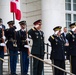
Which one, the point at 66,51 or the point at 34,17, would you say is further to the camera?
the point at 34,17

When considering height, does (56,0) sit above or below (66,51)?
above

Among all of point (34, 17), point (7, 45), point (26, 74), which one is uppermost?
point (34, 17)

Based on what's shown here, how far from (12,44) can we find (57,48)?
5.04 feet

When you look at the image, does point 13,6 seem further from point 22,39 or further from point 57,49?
point 57,49

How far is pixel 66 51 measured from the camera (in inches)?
537

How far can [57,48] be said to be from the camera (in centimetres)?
1295

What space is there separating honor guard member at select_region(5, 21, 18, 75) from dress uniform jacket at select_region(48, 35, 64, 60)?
4.05ft

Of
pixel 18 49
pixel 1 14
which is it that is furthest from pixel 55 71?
pixel 1 14

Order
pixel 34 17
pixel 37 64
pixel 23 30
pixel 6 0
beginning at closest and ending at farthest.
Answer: pixel 37 64 < pixel 23 30 < pixel 6 0 < pixel 34 17

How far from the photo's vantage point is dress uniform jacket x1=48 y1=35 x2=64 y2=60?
12883 millimetres

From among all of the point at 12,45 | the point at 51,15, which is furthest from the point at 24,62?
the point at 51,15

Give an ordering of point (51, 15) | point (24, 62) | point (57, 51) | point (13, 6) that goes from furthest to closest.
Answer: point (51, 15), point (13, 6), point (24, 62), point (57, 51)

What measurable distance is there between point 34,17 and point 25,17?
455mm

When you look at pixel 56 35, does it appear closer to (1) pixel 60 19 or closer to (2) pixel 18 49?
(2) pixel 18 49
